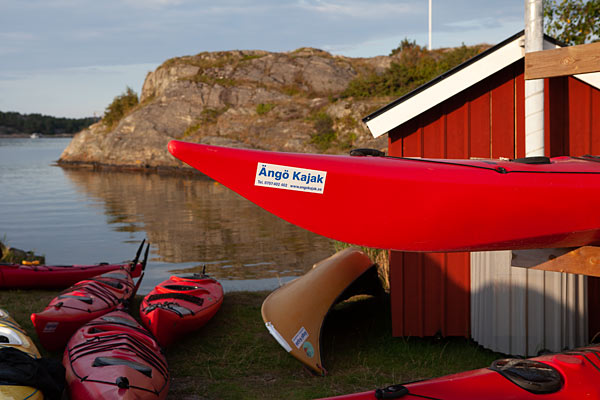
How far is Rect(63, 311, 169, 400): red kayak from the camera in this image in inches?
157

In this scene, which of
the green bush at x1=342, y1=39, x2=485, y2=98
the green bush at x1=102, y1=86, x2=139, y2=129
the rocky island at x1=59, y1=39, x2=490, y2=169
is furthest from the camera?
the green bush at x1=102, y1=86, x2=139, y2=129

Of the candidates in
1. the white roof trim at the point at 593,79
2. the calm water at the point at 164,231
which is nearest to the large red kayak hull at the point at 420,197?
the white roof trim at the point at 593,79

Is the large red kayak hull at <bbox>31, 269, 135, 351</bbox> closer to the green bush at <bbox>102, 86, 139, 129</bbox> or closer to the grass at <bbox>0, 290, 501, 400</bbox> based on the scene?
the grass at <bbox>0, 290, 501, 400</bbox>

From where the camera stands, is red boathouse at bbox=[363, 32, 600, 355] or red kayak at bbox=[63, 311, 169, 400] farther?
red boathouse at bbox=[363, 32, 600, 355]

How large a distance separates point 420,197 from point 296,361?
296cm

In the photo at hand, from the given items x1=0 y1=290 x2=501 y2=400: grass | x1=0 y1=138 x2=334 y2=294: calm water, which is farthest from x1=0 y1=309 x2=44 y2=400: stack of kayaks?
x1=0 y1=138 x2=334 y2=294: calm water

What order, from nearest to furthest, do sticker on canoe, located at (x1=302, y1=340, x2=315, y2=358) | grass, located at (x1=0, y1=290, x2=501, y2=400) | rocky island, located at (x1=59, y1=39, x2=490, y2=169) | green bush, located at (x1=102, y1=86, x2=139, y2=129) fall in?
grass, located at (x1=0, y1=290, x2=501, y2=400) < sticker on canoe, located at (x1=302, y1=340, x2=315, y2=358) < rocky island, located at (x1=59, y1=39, x2=490, y2=169) < green bush, located at (x1=102, y1=86, x2=139, y2=129)

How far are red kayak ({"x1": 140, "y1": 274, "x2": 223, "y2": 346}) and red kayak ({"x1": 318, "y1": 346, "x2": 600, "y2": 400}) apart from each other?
3.23 meters

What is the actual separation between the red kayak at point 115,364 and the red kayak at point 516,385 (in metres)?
1.84

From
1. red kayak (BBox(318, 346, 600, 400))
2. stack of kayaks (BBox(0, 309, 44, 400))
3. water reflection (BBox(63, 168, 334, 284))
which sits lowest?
water reflection (BBox(63, 168, 334, 284))

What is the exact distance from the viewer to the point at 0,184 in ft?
103

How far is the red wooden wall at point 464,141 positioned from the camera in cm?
533

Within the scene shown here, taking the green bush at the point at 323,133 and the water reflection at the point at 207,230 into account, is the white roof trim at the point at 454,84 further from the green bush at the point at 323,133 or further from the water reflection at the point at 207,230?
the green bush at the point at 323,133

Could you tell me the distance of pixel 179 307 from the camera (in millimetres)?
6105
